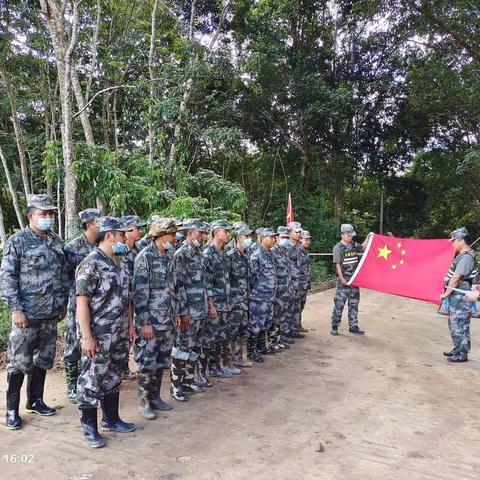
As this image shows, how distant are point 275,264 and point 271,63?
8847 millimetres

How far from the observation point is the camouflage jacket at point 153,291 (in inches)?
137

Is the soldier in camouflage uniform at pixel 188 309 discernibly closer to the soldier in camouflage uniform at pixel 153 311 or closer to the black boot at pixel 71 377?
the soldier in camouflage uniform at pixel 153 311

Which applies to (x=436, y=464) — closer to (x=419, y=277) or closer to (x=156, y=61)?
(x=419, y=277)

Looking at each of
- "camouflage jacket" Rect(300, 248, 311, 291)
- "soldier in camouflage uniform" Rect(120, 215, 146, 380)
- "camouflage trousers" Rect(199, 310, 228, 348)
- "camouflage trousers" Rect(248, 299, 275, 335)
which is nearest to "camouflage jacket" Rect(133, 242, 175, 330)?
"soldier in camouflage uniform" Rect(120, 215, 146, 380)

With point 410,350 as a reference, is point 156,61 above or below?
above

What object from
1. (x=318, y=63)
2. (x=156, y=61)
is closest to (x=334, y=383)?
(x=156, y=61)

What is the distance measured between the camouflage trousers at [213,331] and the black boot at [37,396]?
1.43 metres

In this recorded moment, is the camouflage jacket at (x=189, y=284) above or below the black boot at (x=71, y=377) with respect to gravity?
above

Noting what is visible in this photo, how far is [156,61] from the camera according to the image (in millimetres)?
11305

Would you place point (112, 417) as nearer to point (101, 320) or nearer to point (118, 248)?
point (101, 320)

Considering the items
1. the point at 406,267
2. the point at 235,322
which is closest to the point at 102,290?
the point at 235,322

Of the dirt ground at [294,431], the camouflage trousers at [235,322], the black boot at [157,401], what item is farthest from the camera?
the camouflage trousers at [235,322]

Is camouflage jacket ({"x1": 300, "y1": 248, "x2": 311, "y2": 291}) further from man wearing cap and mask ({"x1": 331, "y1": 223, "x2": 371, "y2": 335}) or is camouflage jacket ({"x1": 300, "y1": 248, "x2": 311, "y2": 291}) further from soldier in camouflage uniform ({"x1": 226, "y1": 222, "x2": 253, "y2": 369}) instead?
soldier in camouflage uniform ({"x1": 226, "y1": 222, "x2": 253, "y2": 369})

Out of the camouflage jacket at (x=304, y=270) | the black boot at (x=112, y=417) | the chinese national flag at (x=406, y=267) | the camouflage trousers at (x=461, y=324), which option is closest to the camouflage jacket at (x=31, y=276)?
the black boot at (x=112, y=417)
